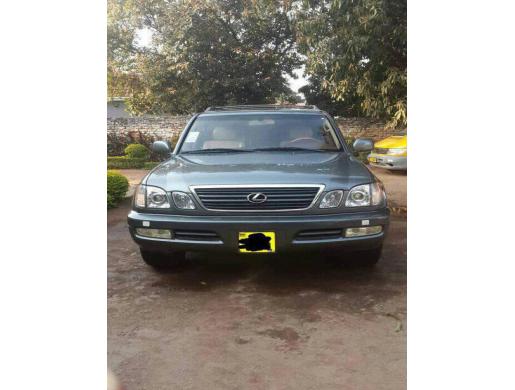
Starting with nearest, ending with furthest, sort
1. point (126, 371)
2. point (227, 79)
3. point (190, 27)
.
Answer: point (126, 371)
point (190, 27)
point (227, 79)

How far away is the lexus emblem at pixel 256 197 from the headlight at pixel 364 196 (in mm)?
527

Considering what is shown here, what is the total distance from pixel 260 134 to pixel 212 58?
8704mm

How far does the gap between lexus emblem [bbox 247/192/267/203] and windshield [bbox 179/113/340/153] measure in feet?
2.57

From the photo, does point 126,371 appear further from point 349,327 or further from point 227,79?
point 227,79

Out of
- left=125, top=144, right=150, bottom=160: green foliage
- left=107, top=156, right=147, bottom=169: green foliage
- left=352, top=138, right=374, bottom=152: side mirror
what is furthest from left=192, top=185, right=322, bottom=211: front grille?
left=125, top=144, right=150, bottom=160: green foliage

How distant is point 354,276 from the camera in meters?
3.32

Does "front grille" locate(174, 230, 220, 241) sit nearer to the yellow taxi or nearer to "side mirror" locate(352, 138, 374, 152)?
"side mirror" locate(352, 138, 374, 152)

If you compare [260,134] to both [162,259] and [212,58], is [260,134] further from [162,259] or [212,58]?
[212,58]

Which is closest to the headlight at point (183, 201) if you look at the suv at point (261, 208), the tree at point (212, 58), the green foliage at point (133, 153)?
the suv at point (261, 208)

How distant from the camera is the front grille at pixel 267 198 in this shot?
9.41 ft

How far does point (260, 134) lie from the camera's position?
373 centimetres

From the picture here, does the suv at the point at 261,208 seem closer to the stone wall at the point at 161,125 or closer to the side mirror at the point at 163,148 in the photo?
the side mirror at the point at 163,148
